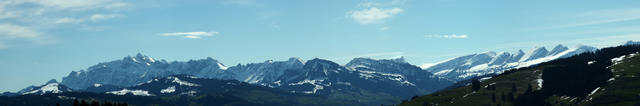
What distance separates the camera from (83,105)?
191000 millimetres

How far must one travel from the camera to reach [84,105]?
192m

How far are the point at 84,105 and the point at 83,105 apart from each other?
101cm
